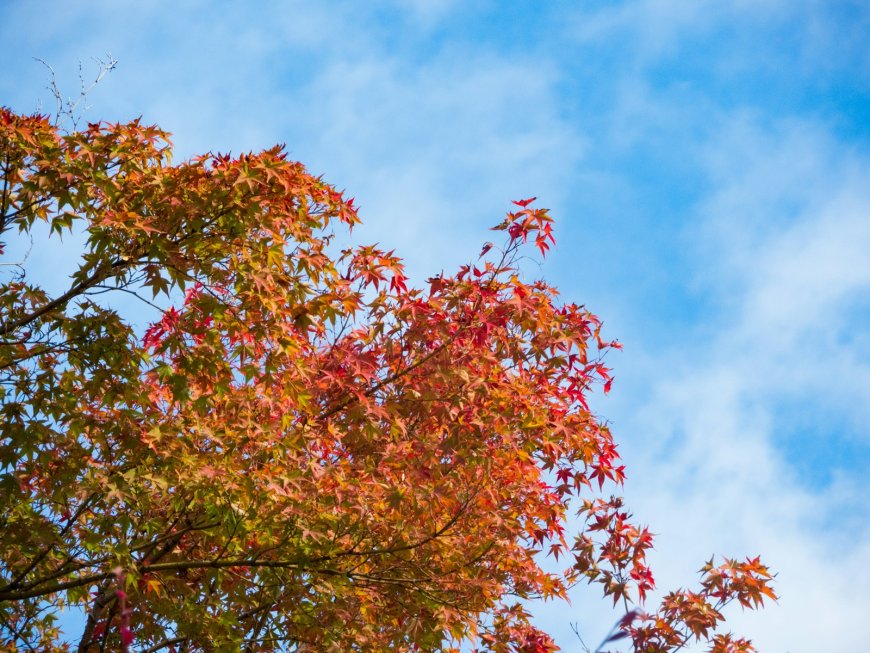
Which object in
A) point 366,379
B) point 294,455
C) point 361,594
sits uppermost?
point 366,379

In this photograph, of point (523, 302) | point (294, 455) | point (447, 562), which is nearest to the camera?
point (294, 455)

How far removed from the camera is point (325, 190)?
6867 millimetres

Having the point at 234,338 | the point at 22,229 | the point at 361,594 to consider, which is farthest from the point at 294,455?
the point at 22,229

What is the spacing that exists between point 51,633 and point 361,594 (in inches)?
154

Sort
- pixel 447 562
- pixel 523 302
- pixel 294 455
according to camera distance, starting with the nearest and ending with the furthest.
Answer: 1. pixel 294 455
2. pixel 447 562
3. pixel 523 302

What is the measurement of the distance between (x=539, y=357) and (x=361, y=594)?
244 centimetres

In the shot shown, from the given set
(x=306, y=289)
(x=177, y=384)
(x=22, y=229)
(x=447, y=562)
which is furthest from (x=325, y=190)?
(x=447, y=562)

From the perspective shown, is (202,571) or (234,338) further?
(202,571)

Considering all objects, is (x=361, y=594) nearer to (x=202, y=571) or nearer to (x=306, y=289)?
(x=202, y=571)

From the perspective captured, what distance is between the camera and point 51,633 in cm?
865

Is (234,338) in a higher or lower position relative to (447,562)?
higher

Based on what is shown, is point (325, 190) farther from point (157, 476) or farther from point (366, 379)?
point (157, 476)

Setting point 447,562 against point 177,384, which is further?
point 447,562

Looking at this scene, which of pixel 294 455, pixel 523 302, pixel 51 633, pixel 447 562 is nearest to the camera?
pixel 294 455
